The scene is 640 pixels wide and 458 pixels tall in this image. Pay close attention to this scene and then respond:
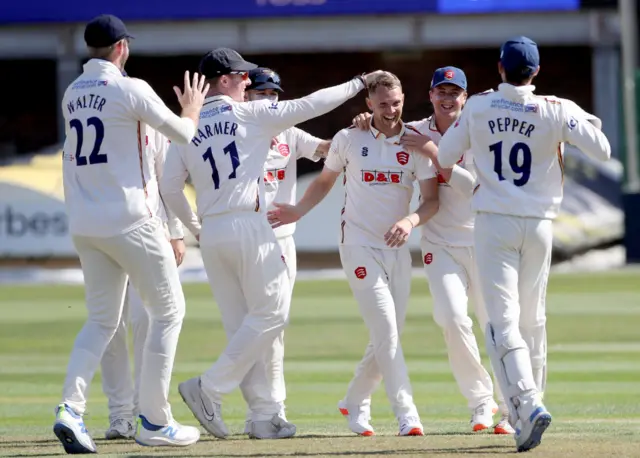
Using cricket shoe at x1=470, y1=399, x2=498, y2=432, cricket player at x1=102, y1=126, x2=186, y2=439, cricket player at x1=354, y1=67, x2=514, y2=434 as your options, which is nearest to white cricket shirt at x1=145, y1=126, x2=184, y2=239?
cricket player at x1=102, y1=126, x2=186, y2=439

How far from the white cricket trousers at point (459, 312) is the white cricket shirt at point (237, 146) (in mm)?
1137

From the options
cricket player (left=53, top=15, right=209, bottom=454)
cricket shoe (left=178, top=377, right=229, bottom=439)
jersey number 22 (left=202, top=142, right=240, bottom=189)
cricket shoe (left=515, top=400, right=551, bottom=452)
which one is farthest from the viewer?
jersey number 22 (left=202, top=142, right=240, bottom=189)

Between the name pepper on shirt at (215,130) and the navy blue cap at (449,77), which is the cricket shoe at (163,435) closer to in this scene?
the name pepper on shirt at (215,130)

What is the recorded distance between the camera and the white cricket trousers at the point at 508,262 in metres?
6.79

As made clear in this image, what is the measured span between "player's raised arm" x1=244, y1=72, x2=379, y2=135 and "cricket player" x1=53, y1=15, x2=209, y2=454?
1.43ft

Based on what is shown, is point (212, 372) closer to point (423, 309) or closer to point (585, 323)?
point (585, 323)

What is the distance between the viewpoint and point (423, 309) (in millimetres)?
16500

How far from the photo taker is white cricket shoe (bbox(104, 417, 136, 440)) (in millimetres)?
7770

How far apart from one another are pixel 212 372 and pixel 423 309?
30.5 feet

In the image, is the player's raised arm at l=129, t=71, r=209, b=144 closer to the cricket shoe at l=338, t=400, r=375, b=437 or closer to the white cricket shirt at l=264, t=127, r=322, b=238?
the white cricket shirt at l=264, t=127, r=322, b=238

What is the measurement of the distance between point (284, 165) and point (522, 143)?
193 centimetres

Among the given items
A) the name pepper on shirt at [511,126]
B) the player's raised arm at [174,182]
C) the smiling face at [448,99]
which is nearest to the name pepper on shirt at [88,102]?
the player's raised arm at [174,182]

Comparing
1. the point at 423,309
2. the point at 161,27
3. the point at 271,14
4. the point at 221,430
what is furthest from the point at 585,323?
the point at 161,27

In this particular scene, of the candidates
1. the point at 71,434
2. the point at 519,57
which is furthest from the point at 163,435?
the point at 519,57
